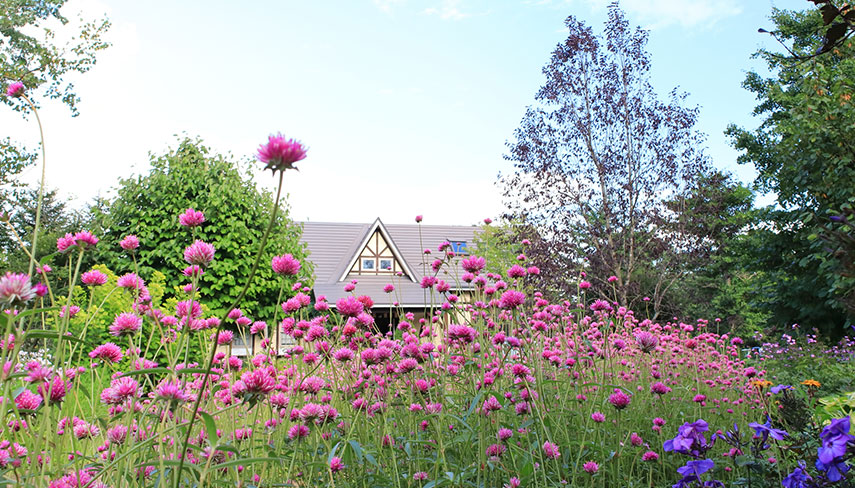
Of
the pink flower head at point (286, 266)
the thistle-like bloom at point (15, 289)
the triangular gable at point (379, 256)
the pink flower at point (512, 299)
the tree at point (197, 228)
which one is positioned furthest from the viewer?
the triangular gable at point (379, 256)

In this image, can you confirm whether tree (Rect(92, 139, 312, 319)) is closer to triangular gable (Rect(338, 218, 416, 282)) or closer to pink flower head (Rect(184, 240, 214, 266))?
pink flower head (Rect(184, 240, 214, 266))

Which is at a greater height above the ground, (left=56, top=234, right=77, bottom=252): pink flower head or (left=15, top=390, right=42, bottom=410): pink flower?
(left=56, top=234, right=77, bottom=252): pink flower head

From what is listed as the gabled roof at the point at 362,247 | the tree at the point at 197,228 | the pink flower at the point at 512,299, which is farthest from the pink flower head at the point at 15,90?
the gabled roof at the point at 362,247

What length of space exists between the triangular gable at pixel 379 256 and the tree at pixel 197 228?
1143cm

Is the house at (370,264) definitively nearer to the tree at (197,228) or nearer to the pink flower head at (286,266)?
the tree at (197,228)

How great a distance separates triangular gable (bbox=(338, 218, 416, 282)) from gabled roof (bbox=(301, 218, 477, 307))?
0.06m

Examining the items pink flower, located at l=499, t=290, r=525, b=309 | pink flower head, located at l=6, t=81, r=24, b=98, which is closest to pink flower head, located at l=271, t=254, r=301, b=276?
pink flower head, located at l=6, t=81, r=24, b=98

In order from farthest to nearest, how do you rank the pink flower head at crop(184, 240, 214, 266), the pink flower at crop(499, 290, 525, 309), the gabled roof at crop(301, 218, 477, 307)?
1. the gabled roof at crop(301, 218, 477, 307)
2. the pink flower at crop(499, 290, 525, 309)
3. the pink flower head at crop(184, 240, 214, 266)

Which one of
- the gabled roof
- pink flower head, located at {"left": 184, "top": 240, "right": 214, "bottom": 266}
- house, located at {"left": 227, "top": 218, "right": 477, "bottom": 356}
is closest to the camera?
pink flower head, located at {"left": 184, "top": 240, "right": 214, "bottom": 266}

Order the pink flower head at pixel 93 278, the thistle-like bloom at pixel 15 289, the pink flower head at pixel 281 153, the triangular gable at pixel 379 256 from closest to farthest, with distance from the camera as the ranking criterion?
the pink flower head at pixel 281 153 → the thistle-like bloom at pixel 15 289 → the pink flower head at pixel 93 278 → the triangular gable at pixel 379 256

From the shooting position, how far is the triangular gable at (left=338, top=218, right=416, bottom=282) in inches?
874

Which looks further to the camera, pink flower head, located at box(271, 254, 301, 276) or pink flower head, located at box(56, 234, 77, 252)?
pink flower head, located at box(56, 234, 77, 252)

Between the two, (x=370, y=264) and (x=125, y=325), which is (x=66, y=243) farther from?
(x=370, y=264)

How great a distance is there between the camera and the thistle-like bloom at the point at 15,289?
3.12 feet
